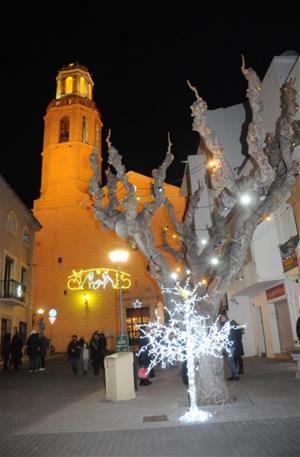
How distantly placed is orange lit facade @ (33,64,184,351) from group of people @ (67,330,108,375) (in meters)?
11.9

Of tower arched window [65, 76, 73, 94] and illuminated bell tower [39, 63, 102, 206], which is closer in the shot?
illuminated bell tower [39, 63, 102, 206]

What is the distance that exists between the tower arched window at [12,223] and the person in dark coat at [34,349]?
28.9ft

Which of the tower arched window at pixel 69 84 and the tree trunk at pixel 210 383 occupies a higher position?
the tower arched window at pixel 69 84

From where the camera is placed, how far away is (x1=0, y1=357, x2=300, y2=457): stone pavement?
560 centimetres

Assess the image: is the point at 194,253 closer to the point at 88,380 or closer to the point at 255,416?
the point at 255,416

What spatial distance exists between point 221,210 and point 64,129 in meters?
30.2

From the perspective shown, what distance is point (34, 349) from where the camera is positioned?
1828cm

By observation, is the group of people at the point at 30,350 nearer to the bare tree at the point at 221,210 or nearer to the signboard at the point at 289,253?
the bare tree at the point at 221,210

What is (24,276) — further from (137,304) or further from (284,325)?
(284,325)

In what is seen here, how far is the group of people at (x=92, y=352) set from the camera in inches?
663

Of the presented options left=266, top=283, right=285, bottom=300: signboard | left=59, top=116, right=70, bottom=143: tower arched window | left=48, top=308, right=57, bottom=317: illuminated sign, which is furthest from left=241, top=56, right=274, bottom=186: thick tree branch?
left=59, top=116, right=70, bottom=143: tower arched window

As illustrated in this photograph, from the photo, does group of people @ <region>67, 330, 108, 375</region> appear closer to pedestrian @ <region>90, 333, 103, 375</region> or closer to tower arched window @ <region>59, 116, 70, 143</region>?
pedestrian @ <region>90, 333, 103, 375</region>

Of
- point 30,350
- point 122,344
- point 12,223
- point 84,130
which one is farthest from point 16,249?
point 122,344

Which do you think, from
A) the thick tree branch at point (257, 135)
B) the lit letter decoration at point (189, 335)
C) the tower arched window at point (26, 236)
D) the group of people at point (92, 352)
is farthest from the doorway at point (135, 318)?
the thick tree branch at point (257, 135)
